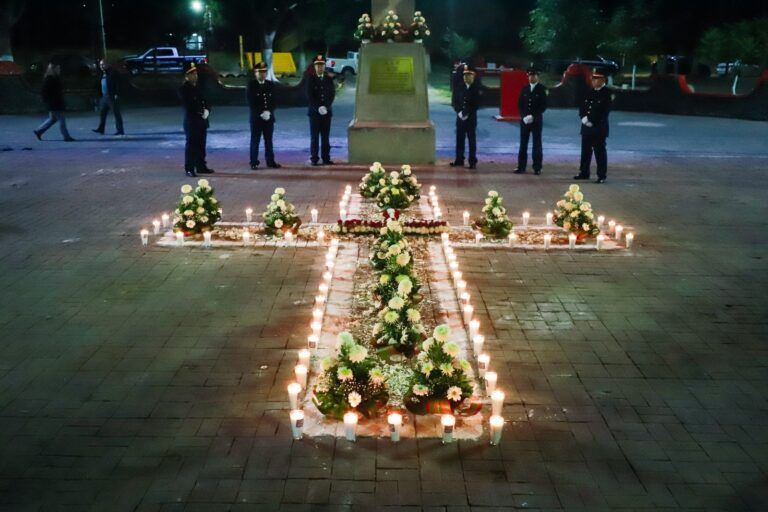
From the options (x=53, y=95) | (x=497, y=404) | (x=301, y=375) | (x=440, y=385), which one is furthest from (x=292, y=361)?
(x=53, y=95)

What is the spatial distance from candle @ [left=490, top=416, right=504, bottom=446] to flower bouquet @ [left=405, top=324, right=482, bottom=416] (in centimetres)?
32

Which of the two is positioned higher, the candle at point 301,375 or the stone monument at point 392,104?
the stone monument at point 392,104

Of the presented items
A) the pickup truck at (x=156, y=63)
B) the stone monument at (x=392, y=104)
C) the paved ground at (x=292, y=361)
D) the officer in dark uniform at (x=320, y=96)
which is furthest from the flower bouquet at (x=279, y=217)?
the pickup truck at (x=156, y=63)

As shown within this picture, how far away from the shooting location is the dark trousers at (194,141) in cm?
1395

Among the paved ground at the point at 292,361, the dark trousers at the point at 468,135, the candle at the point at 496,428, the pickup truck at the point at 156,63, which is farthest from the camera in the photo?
the pickup truck at the point at 156,63

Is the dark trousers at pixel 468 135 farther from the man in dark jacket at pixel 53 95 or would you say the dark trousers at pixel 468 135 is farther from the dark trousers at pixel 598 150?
the man in dark jacket at pixel 53 95

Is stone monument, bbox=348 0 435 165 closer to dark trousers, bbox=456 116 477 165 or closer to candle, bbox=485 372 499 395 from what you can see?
dark trousers, bbox=456 116 477 165

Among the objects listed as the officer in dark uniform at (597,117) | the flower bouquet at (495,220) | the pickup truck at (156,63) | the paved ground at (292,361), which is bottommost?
the paved ground at (292,361)

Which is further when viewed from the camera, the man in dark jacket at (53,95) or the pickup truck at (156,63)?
the pickup truck at (156,63)

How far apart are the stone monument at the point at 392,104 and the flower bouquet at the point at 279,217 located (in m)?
6.17

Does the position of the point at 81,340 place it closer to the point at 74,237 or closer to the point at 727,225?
the point at 74,237

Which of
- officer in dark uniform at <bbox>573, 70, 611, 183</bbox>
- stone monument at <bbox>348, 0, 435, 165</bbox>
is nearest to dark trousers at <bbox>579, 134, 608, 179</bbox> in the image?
officer in dark uniform at <bbox>573, 70, 611, 183</bbox>

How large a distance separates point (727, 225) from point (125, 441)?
30.2ft

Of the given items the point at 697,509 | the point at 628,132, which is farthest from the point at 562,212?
the point at 628,132
